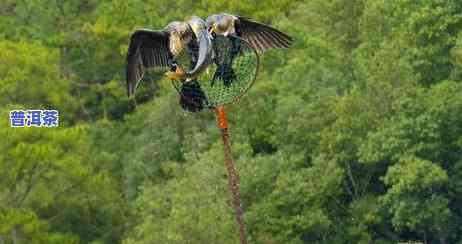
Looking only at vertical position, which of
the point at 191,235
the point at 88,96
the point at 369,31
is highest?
the point at 369,31

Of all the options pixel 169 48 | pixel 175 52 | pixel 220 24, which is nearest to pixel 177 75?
pixel 175 52

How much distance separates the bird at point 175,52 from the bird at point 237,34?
294mm

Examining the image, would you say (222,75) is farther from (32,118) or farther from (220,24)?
(32,118)

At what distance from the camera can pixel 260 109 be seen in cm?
4344

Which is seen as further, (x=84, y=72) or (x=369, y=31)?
(x=84, y=72)

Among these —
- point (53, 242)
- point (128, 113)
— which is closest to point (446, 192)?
point (53, 242)

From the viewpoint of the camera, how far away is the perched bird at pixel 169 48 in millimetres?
18281

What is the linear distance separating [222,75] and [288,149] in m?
21.2

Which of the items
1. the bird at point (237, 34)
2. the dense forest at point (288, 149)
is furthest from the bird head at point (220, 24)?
the dense forest at point (288, 149)

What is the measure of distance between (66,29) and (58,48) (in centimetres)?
203

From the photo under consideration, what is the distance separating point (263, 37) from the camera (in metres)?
20.9

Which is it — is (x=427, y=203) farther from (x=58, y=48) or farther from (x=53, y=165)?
(x=58, y=48)

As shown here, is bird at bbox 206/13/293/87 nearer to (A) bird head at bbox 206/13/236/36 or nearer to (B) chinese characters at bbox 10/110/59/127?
(A) bird head at bbox 206/13/236/36

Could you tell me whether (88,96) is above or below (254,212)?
below
